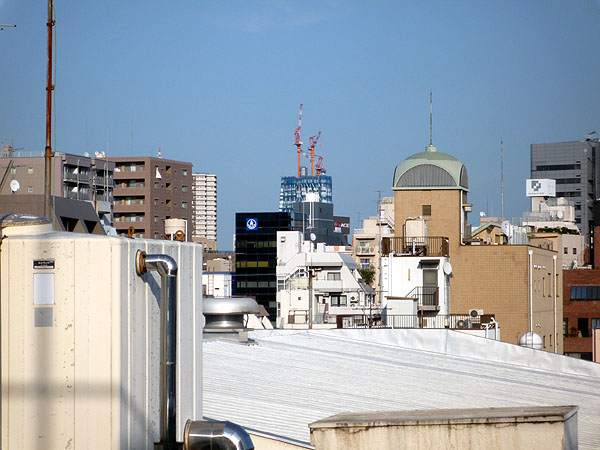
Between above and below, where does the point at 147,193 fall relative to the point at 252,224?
above

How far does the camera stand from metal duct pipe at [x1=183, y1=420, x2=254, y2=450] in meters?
8.50

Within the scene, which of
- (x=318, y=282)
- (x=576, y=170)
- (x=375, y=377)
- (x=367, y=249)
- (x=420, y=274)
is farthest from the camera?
(x=576, y=170)

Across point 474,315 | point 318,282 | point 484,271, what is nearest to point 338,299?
point 318,282

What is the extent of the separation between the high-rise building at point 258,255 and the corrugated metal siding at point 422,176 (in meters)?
85.6

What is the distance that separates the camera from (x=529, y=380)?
2492cm

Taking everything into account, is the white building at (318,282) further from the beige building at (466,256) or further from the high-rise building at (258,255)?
the beige building at (466,256)

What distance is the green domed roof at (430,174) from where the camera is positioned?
58.9 meters

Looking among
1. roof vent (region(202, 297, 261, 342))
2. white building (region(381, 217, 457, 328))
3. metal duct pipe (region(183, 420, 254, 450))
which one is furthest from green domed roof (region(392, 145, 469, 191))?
metal duct pipe (region(183, 420, 254, 450))

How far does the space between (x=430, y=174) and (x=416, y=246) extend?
7.69 m

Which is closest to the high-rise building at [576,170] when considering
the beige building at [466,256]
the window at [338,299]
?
the window at [338,299]

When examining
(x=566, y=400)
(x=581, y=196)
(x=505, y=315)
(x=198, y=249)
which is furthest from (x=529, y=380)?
(x=581, y=196)

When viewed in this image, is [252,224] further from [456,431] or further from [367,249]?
[456,431]

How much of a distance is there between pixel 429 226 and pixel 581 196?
131 metres

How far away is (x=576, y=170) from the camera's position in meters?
184
